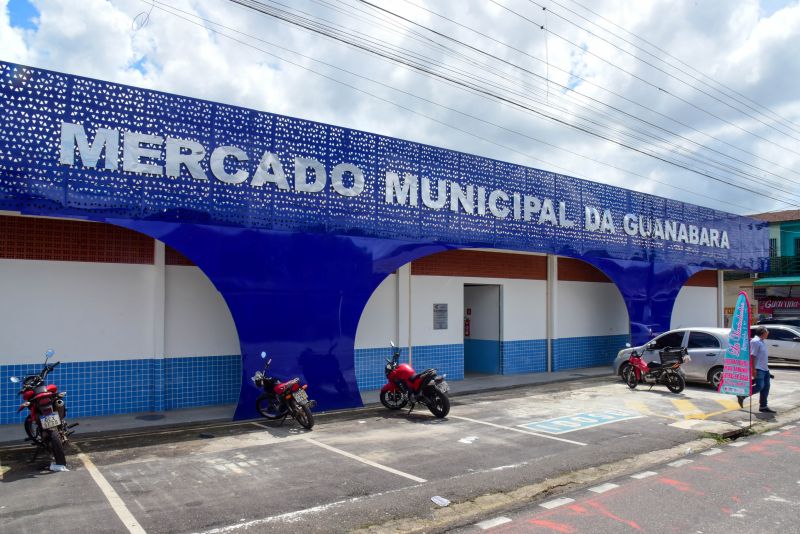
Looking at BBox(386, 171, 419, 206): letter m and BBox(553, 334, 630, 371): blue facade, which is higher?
BBox(386, 171, 419, 206): letter m

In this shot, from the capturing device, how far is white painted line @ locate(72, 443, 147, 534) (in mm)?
5641

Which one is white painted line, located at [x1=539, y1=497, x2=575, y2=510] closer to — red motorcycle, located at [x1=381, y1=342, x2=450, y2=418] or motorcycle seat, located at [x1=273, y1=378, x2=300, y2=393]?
red motorcycle, located at [x1=381, y1=342, x2=450, y2=418]

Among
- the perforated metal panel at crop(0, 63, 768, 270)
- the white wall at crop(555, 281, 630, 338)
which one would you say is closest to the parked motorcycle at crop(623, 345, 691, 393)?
the white wall at crop(555, 281, 630, 338)

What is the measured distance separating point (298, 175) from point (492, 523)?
773 centimetres

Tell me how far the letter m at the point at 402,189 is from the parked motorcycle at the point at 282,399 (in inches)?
178

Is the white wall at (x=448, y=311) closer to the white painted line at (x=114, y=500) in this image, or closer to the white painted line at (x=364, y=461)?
the white painted line at (x=364, y=461)

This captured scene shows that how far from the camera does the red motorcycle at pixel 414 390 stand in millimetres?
10891

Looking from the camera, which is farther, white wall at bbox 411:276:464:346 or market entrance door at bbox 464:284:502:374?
market entrance door at bbox 464:284:502:374

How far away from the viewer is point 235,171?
10.9 meters

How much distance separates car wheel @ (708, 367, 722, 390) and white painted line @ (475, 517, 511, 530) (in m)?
10.9

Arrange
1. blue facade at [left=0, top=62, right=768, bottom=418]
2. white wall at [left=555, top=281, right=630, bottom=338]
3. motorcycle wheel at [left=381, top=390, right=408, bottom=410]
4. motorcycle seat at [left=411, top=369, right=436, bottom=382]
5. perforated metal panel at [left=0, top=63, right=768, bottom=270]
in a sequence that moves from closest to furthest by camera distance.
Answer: perforated metal panel at [left=0, top=63, right=768, bottom=270] < blue facade at [left=0, top=62, right=768, bottom=418] < motorcycle seat at [left=411, top=369, right=436, bottom=382] < motorcycle wheel at [left=381, top=390, right=408, bottom=410] < white wall at [left=555, top=281, right=630, bottom=338]

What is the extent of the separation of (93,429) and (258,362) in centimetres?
283

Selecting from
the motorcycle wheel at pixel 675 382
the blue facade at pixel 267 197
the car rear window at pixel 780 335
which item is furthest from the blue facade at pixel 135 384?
the car rear window at pixel 780 335

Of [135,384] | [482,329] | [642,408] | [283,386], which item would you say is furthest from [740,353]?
[135,384]
